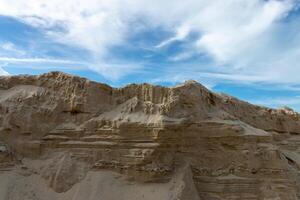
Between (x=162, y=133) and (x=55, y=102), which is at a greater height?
(x=55, y=102)

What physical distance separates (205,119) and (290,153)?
11.6 metres

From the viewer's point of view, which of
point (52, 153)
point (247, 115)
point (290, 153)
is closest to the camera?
point (52, 153)

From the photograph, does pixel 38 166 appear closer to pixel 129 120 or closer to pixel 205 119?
pixel 129 120

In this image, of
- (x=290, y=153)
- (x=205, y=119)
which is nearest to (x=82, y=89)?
(x=205, y=119)

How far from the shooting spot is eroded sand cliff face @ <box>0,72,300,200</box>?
16.6 metres

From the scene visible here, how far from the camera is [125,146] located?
17.0 m

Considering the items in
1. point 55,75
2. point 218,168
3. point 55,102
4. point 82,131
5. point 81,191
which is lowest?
point 81,191

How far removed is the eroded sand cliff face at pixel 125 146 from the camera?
16.6 m

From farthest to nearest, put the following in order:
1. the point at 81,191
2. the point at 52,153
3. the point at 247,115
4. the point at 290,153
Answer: the point at 290,153
the point at 247,115
the point at 52,153
the point at 81,191

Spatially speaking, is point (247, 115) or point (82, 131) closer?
point (82, 131)

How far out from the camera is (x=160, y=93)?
18.1m

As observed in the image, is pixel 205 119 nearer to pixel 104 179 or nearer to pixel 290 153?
pixel 104 179

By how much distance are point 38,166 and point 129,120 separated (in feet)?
15.3

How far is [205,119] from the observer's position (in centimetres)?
1798
